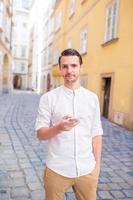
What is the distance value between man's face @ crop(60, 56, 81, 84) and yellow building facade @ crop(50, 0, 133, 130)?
288 inches

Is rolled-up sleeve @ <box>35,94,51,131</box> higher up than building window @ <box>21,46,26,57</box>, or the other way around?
building window @ <box>21,46,26,57</box>

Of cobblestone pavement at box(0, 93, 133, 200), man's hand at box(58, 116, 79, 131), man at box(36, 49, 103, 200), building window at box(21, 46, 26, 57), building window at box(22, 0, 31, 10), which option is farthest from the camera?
building window at box(22, 0, 31, 10)

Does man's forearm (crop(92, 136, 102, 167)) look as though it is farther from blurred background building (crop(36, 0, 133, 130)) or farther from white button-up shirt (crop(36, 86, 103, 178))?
blurred background building (crop(36, 0, 133, 130))

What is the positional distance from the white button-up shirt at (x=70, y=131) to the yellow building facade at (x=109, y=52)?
723 cm

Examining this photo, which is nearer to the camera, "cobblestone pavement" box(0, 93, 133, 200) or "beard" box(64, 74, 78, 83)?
"beard" box(64, 74, 78, 83)

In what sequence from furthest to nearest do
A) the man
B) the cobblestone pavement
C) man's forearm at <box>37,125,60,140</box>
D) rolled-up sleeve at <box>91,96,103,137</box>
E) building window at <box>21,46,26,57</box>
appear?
1. building window at <box>21,46,26,57</box>
2. the cobblestone pavement
3. rolled-up sleeve at <box>91,96,103,137</box>
4. the man
5. man's forearm at <box>37,125,60,140</box>

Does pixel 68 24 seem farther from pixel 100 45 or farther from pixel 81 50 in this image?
pixel 100 45

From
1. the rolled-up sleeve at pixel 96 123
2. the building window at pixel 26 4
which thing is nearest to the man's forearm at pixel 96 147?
the rolled-up sleeve at pixel 96 123

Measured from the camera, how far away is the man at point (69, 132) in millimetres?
2029

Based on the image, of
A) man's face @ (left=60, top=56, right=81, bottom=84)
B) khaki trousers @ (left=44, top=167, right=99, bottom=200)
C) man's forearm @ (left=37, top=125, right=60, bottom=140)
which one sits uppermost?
man's face @ (left=60, top=56, right=81, bottom=84)

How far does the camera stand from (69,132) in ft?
6.60

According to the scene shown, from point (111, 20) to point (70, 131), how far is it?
10104mm

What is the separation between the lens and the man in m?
2.03

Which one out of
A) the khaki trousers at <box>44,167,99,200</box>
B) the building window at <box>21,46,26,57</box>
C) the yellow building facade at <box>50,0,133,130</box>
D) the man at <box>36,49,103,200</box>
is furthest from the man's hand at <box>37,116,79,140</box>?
the building window at <box>21,46,26,57</box>
